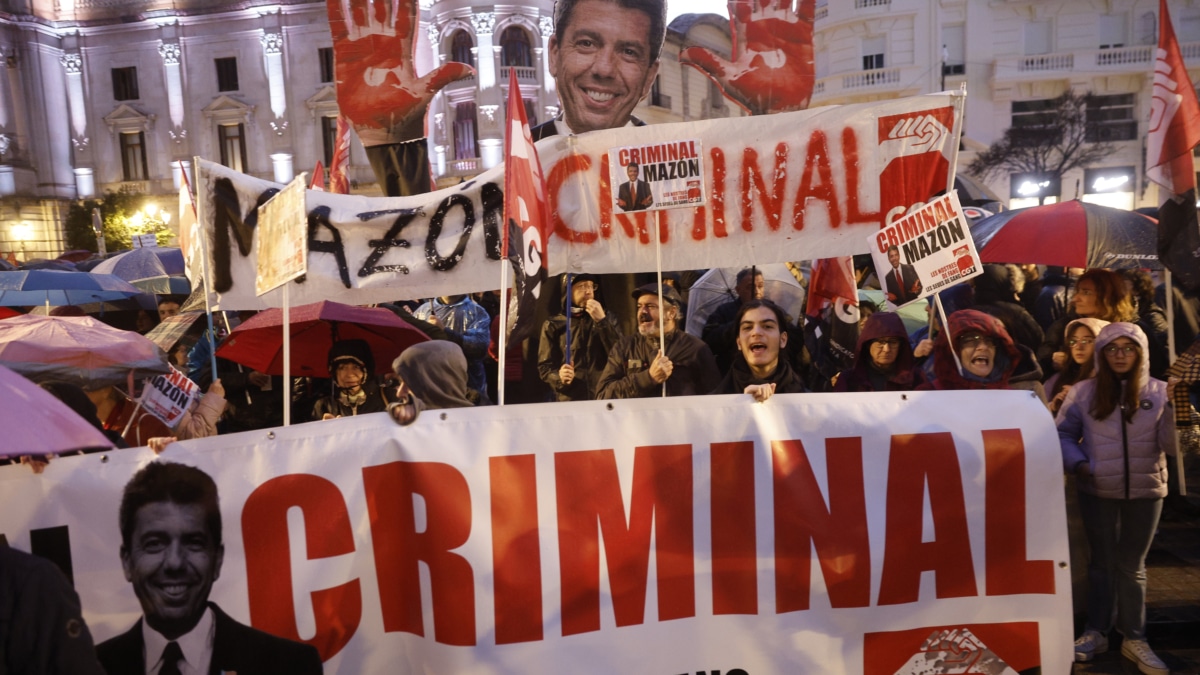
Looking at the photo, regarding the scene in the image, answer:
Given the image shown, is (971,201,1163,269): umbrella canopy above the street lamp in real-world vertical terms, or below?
below

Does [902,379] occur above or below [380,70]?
below

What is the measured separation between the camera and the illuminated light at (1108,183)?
33.2 metres

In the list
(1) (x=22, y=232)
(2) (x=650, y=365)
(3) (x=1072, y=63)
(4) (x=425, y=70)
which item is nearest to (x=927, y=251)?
(2) (x=650, y=365)

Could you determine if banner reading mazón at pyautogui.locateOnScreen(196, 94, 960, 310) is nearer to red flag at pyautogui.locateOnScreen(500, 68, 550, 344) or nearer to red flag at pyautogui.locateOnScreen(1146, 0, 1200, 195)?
red flag at pyautogui.locateOnScreen(500, 68, 550, 344)

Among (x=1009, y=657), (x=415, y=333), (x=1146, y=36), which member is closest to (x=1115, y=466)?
(x=1009, y=657)

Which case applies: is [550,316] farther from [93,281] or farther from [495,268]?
[93,281]

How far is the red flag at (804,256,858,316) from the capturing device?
5652mm

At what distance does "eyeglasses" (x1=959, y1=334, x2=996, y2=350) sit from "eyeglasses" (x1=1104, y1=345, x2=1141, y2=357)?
0.49 meters

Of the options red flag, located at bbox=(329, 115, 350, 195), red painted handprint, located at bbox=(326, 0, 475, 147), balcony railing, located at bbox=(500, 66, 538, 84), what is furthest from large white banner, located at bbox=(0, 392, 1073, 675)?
balcony railing, located at bbox=(500, 66, 538, 84)

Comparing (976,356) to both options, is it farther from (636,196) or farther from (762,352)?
(636,196)

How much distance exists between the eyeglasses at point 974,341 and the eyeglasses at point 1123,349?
49cm

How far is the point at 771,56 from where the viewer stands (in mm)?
6797

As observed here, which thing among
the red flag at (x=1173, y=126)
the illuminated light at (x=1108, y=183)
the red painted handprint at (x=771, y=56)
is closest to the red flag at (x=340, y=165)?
the red painted handprint at (x=771, y=56)

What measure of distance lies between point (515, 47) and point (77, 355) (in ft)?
111
